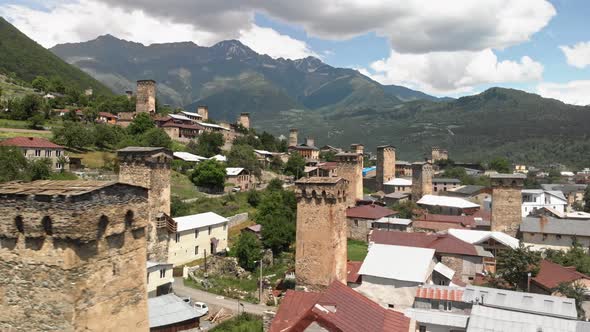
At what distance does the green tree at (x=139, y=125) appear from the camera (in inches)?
2279

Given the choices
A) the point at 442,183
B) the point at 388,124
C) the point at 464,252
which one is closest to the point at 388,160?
the point at 442,183

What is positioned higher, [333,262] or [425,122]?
[425,122]

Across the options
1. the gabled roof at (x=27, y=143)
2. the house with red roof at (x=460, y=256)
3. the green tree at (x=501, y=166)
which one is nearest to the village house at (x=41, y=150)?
the gabled roof at (x=27, y=143)

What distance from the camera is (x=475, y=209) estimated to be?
170 feet

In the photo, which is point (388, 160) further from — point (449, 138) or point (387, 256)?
point (449, 138)

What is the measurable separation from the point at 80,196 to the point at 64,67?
432 feet

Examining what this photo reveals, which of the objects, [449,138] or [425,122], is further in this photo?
[425,122]

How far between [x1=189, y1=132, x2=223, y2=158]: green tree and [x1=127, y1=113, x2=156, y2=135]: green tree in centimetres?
711

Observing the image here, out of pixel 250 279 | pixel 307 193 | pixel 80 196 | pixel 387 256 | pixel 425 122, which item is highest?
pixel 425 122

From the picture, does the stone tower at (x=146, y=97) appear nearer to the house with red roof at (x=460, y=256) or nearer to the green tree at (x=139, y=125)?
the green tree at (x=139, y=125)

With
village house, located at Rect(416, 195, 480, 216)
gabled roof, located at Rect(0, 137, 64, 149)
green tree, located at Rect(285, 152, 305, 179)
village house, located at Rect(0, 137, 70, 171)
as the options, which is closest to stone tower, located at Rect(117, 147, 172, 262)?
village house, located at Rect(0, 137, 70, 171)

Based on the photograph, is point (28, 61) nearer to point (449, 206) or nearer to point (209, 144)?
point (209, 144)

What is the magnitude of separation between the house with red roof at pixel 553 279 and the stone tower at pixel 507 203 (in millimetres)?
10918

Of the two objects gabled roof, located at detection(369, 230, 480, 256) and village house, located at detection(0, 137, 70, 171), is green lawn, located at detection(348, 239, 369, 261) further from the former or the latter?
village house, located at detection(0, 137, 70, 171)
